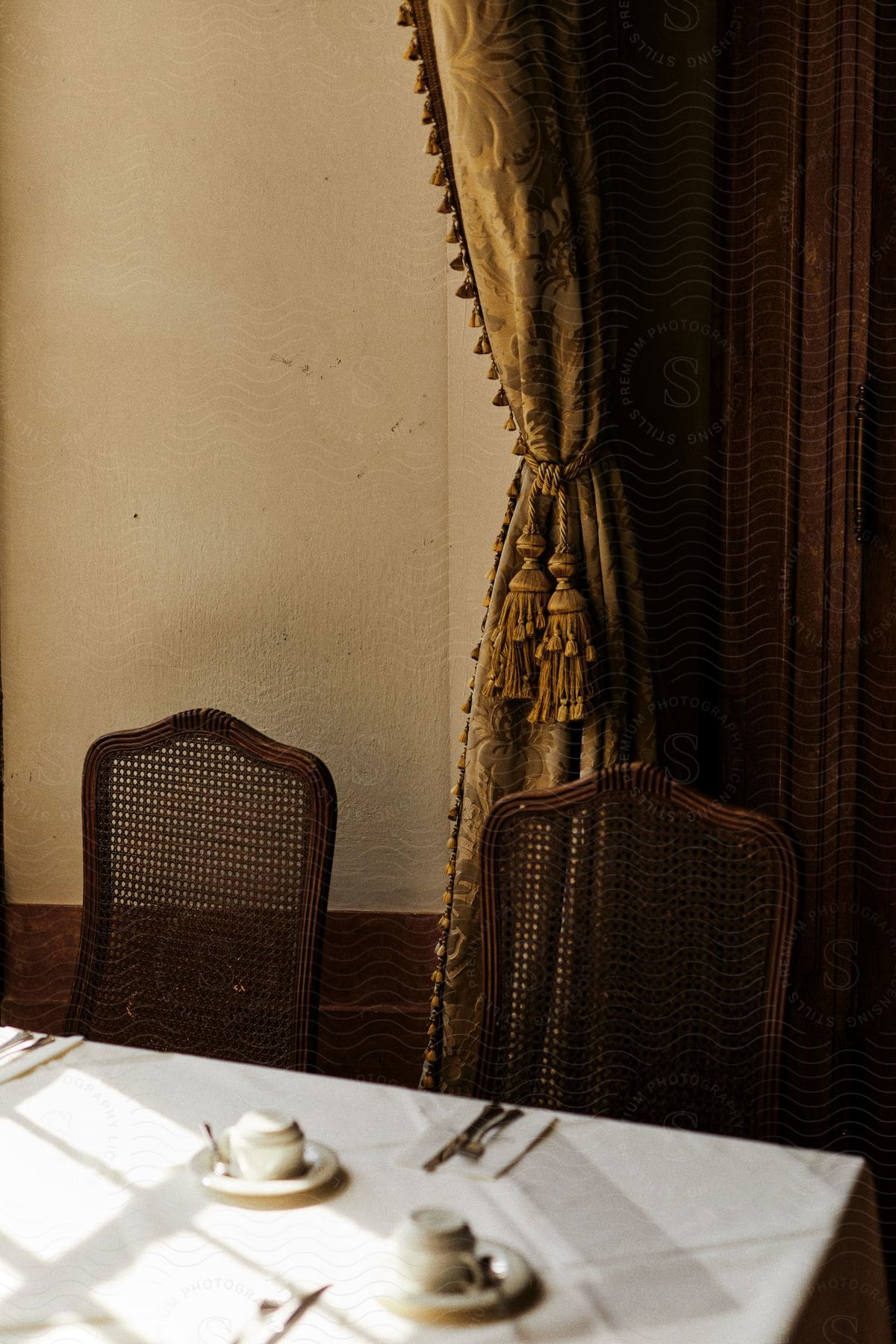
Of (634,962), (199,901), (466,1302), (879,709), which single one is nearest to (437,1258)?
(466,1302)

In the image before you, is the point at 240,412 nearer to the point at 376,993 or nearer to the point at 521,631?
the point at 521,631

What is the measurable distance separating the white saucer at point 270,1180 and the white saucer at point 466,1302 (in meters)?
0.13

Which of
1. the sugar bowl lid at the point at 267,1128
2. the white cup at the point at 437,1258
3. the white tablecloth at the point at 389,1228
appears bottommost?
the white tablecloth at the point at 389,1228

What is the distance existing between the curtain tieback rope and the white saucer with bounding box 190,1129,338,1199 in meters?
0.62

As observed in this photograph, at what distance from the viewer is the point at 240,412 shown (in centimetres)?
169

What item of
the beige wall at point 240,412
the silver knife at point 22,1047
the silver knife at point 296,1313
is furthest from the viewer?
the beige wall at point 240,412

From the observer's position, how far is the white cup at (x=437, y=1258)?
671mm

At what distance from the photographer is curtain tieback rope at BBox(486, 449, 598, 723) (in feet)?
4.43

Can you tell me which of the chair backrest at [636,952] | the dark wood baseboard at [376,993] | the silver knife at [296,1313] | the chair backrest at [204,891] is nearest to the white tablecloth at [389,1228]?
the silver knife at [296,1313]

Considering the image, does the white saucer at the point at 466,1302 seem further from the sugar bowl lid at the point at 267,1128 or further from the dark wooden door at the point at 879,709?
the dark wooden door at the point at 879,709

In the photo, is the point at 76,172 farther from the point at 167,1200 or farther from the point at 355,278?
the point at 167,1200

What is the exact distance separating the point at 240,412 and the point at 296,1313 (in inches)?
49.9

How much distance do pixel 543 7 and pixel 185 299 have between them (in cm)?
63

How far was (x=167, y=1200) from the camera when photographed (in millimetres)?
786
